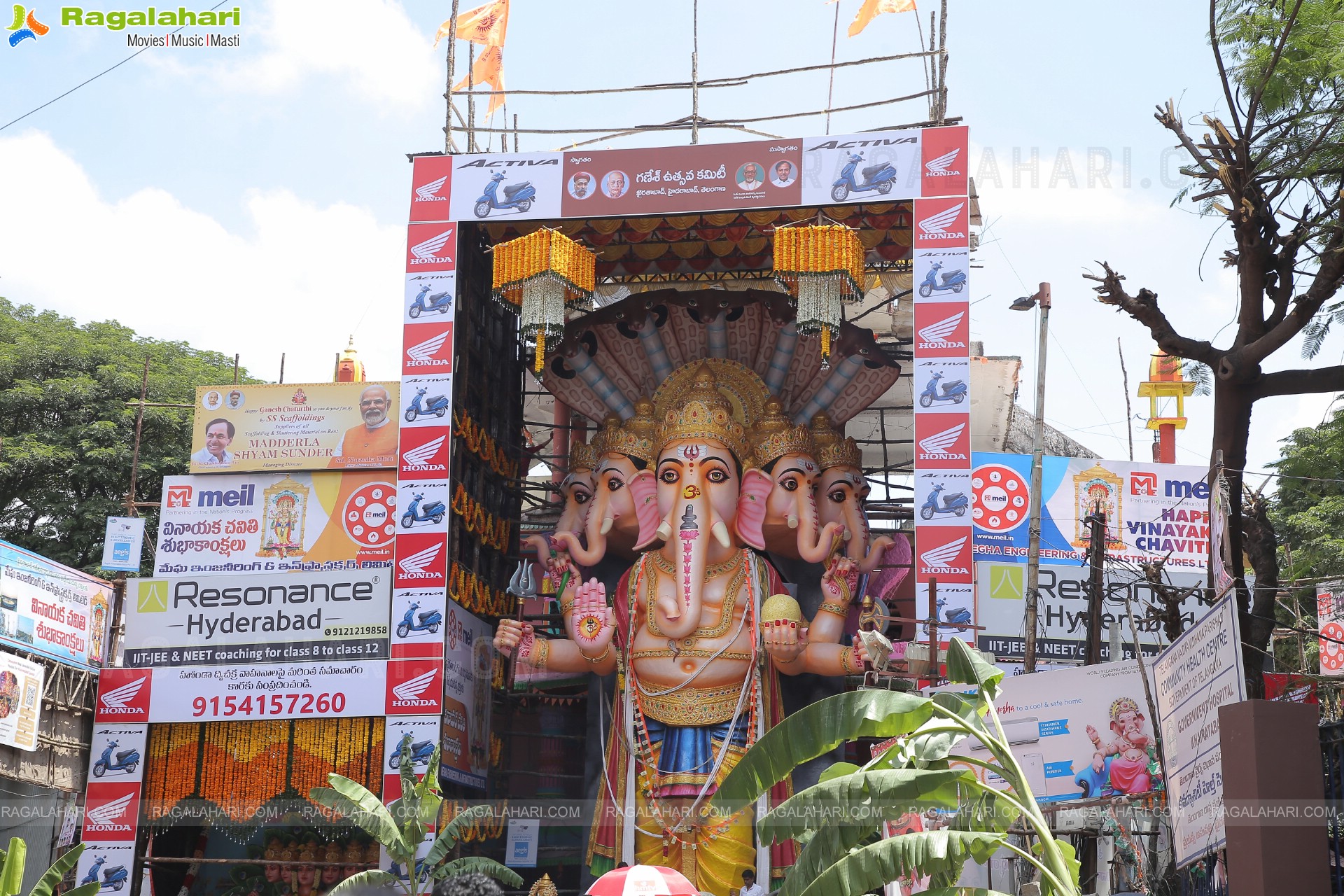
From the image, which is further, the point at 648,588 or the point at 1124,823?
the point at 648,588

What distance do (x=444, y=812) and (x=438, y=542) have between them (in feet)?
10.7

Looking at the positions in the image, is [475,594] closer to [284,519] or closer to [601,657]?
[601,657]

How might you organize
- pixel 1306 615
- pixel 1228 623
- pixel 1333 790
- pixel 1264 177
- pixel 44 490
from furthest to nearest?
pixel 44 490
pixel 1306 615
pixel 1264 177
pixel 1228 623
pixel 1333 790

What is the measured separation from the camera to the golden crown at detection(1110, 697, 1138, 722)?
16.9 m

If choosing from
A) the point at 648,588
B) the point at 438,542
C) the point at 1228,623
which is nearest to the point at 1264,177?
the point at 1228,623

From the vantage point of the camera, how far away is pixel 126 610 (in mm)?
21281

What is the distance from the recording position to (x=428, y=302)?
802 inches

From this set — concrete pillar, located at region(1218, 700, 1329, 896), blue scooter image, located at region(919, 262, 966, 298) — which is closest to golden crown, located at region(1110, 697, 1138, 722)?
blue scooter image, located at region(919, 262, 966, 298)

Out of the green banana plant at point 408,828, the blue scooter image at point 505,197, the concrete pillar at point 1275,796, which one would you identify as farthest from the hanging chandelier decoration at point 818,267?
the concrete pillar at point 1275,796

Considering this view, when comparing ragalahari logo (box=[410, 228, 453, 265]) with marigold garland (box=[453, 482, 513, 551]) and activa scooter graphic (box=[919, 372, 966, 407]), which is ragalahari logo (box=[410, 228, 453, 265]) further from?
activa scooter graphic (box=[919, 372, 966, 407])

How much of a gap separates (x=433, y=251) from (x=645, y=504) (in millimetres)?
4261

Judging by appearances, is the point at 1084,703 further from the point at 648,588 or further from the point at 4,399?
the point at 4,399

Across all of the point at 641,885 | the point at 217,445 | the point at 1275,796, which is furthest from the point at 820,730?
the point at 217,445

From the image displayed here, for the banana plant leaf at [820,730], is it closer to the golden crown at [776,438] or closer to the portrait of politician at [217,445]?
the golden crown at [776,438]
